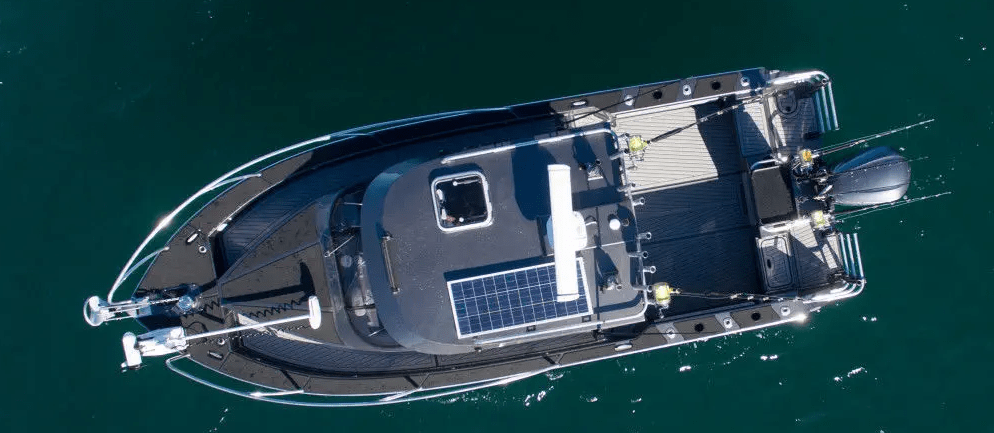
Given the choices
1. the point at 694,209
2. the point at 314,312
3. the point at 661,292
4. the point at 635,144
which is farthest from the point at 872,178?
the point at 314,312

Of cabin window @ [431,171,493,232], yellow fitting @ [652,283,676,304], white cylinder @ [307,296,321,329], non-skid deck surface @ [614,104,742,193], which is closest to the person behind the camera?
cabin window @ [431,171,493,232]

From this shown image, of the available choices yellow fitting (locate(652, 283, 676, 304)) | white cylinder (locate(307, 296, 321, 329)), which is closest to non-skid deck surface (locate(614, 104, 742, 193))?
yellow fitting (locate(652, 283, 676, 304))

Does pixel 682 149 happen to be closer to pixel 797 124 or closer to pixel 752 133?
pixel 752 133

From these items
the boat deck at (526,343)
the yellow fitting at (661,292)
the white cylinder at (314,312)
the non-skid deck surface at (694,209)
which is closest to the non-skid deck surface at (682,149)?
the boat deck at (526,343)

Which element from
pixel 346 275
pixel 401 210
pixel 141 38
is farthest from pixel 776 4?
pixel 141 38

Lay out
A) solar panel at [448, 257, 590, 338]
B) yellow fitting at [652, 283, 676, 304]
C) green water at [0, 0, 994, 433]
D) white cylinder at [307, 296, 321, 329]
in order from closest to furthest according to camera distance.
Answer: solar panel at [448, 257, 590, 338] < yellow fitting at [652, 283, 676, 304] < white cylinder at [307, 296, 321, 329] < green water at [0, 0, 994, 433]

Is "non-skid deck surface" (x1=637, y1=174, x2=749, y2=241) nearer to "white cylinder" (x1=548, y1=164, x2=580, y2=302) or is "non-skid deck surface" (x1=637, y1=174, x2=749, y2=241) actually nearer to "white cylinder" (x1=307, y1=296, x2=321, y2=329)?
"white cylinder" (x1=548, y1=164, x2=580, y2=302)

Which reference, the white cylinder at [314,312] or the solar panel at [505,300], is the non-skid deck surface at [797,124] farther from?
the white cylinder at [314,312]

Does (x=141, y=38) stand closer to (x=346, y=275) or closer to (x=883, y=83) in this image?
(x=346, y=275)

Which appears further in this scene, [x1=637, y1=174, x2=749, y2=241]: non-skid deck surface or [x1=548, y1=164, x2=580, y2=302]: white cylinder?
[x1=637, y1=174, x2=749, y2=241]: non-skid deck surface
